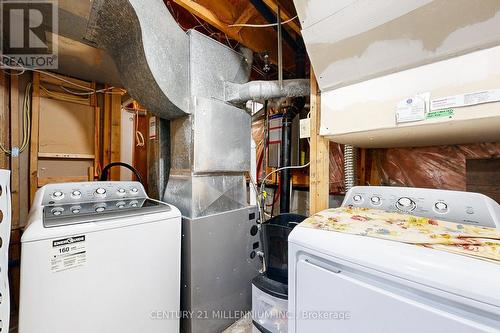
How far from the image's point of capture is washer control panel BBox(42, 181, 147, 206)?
137cm

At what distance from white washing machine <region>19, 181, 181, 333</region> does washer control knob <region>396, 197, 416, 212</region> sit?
1249mm

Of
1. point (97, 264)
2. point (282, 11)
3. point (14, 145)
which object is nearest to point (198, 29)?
point (282, 11)

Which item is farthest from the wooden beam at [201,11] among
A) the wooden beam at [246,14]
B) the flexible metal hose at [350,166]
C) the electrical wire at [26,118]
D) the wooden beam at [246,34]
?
the electrical wire at [26,118]

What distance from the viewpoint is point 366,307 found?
658 mm

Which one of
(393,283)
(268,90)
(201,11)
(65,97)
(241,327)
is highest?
(201,11)

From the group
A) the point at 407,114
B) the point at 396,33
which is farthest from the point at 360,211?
the point at 396,33

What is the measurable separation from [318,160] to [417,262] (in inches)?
→ 33.0

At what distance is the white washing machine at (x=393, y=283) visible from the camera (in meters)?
0.52

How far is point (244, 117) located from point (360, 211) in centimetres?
116

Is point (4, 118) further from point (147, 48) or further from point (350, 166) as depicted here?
point (350, 166)

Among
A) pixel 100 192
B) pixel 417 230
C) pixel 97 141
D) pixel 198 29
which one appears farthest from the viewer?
pixel 97 141

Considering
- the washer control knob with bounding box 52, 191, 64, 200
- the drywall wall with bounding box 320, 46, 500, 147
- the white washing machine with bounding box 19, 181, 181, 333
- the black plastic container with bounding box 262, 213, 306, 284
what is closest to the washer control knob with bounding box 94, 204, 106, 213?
the white washing machine with bounding box 19, 181, 181, 333

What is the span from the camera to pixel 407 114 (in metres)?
0.95

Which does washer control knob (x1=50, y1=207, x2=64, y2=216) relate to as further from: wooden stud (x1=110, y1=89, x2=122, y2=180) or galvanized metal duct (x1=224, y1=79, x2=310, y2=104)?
wooden stud (x1=110, y1=89, x2=122, y2=180)
